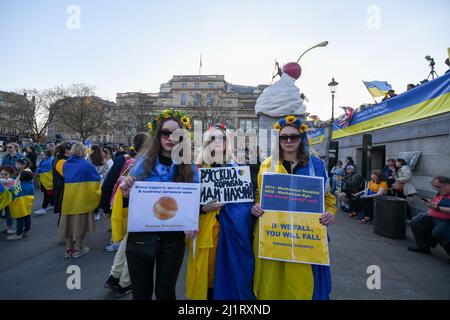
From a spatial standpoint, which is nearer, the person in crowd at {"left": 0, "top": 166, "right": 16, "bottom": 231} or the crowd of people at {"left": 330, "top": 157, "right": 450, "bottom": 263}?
the crowd of people at {"left": 330, "top": 157, "right": 450, "bottom": 263}

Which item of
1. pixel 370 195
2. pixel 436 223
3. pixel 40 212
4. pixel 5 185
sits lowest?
pixel 40 212

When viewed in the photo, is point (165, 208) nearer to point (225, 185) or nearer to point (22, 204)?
point (225, 185)

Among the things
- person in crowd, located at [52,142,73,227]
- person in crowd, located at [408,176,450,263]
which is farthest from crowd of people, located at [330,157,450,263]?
person in crowd, located at [52,142,73,227]

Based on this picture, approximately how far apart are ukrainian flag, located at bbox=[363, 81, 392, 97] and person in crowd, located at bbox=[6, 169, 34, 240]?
1542 centimetres

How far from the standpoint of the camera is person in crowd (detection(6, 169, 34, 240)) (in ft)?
16.5

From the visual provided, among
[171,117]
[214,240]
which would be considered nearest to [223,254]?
[214,240]

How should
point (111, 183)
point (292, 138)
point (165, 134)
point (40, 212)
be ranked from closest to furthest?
1. point (165, 134)
2. point (292, 138)
3. point (111, 183)
4. point (40, 212)

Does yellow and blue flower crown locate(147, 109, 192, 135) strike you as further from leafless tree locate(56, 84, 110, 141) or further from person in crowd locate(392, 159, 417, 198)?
leafless tree locate(56, 84, 110, 141)

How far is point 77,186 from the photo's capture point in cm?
412

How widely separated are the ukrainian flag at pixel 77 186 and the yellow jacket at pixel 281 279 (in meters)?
3.47

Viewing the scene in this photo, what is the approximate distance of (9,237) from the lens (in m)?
4.97

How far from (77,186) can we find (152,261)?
304 cm
